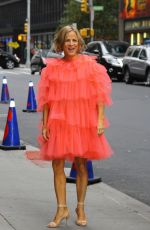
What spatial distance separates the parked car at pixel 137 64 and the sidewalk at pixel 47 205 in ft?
64.4

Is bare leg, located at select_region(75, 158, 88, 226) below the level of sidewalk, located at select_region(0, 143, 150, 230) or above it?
above

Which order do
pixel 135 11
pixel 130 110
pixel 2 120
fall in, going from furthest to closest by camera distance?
pixel 135 11 → pixel 130 110 → pixel 2 120

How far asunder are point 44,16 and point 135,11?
102 feet

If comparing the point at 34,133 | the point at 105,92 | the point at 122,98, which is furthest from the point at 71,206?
the point at 122,98

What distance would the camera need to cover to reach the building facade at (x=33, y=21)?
74.6 meters

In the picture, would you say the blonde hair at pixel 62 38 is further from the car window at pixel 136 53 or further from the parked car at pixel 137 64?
the car window at pixel 136 53

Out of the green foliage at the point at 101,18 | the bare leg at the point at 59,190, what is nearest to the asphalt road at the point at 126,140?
the bare leg at the point at 59,190

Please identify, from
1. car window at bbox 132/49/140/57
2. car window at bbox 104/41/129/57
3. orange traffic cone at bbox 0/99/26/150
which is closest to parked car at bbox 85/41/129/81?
car window at bbox 104/41/129/57

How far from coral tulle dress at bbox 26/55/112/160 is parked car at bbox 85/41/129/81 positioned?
24.7 m

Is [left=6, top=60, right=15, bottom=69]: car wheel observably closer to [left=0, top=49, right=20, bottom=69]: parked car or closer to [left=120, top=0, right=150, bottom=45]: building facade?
[left=0, top=49, right=20, bottom=69]: parked car

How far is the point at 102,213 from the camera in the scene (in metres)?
6.43

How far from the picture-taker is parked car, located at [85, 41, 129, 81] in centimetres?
3134

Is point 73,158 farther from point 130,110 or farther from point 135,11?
point 135,11

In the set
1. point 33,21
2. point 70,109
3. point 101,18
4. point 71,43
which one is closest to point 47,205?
point 70,109
